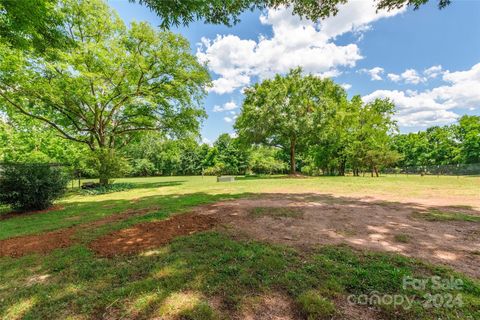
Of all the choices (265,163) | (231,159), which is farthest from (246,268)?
(231,159)

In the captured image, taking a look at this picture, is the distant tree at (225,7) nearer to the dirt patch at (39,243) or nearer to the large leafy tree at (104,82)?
the dirt patch at (39,243)

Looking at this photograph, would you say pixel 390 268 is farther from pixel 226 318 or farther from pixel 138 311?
pixel 138 311

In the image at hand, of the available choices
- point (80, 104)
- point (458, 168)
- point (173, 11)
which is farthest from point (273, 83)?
point (458, 168)

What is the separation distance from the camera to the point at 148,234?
458 centimetres

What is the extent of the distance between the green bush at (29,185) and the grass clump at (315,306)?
1034 cm

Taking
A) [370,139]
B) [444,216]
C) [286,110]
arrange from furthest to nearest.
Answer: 1. [370,139]
2. [286,110]
3. [444,216]

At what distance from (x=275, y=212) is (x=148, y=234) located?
11.5 ft

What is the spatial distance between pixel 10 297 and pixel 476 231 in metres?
7.77

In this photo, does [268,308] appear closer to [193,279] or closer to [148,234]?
[193,279]

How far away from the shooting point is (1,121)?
13562 mm

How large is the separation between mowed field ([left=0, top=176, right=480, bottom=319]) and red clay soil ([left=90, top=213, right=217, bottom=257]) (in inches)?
1.0

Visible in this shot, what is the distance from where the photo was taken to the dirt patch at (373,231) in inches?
131

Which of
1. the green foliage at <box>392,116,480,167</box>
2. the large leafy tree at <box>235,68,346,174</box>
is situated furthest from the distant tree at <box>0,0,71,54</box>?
the green foliage at <box>392,116,480,167</box>

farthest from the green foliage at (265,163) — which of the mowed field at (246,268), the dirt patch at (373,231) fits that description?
the mowed field at (246,268)
